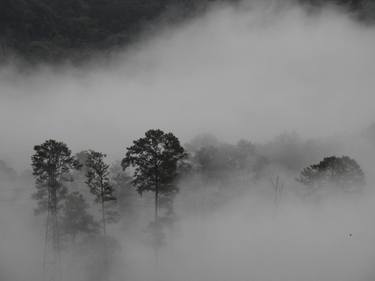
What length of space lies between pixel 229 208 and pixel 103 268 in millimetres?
20581

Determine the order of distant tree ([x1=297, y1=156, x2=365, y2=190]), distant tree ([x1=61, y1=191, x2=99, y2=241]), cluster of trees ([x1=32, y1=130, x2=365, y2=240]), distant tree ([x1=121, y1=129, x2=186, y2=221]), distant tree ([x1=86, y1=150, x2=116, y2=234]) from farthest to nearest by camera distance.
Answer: distant tree ([x1=297, y1=156, x2=365, y2=190]) → distant tree ([x1=61, y1=191, x2=99, y2=241]) → distant tree ([x1=86, y1=150, x2=116, y2=234]) → cluster of trees ([x1=32, y1=130, x2=365, y2=240]) → distant tree ([x1=121, y1=129, x2=186, y2=221])

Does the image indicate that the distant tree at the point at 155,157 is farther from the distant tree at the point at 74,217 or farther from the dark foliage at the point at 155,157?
the distant tree at the point at 74,217

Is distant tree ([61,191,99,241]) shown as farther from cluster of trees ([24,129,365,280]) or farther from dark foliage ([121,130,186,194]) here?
dark foliage ([121,130,186,194])

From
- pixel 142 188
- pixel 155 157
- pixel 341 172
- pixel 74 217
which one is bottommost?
pixel 74 217

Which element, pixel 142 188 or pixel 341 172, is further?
pixel 341 172

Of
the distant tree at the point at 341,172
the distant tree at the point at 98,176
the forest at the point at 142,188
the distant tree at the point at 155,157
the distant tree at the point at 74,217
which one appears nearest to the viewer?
the distant tree at the point at 155,157

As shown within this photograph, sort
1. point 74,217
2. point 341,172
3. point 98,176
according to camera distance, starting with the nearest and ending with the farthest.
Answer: point 98,176 < point 74,217 < point 341,172

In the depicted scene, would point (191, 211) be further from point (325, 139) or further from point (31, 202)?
point (325, 139)

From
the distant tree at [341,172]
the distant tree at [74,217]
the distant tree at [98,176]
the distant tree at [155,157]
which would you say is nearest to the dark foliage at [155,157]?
the distant tree at [155,157]

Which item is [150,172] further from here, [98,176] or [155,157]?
[98,176]

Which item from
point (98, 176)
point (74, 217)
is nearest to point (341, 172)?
point (98, 176)

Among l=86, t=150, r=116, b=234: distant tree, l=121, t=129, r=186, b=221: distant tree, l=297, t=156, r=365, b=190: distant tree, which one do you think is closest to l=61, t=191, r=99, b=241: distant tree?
l=86, t=150, r=116, b=234: distant tree

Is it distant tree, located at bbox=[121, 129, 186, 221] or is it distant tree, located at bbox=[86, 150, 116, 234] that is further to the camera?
distant tree, located at bbox=[86, 150, 116, 234]

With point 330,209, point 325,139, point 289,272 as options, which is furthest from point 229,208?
point 325,139
